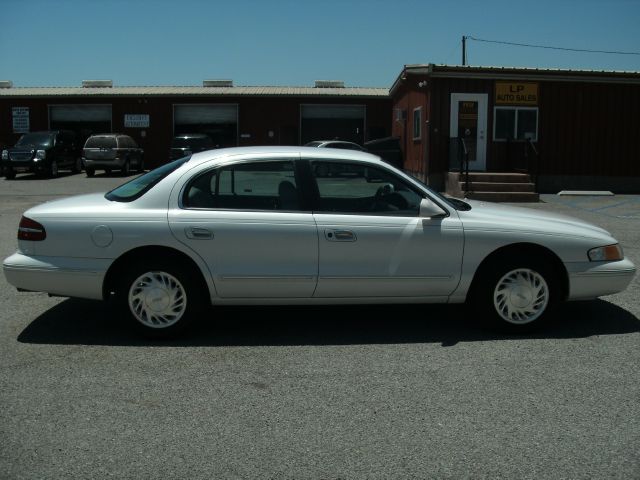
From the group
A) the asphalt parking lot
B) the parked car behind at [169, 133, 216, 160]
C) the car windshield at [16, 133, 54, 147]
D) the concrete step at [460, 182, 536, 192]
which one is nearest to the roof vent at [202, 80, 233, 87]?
the parked car behind at [169, 133, 216, 160]

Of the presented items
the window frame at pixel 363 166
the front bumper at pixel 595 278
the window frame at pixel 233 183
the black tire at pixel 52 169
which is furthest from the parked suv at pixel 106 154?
the front bumper at pixel 595 278

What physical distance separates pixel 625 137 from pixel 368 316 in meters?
17.7

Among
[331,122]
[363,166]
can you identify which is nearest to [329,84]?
[331,122]

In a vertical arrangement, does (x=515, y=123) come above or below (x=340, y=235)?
above

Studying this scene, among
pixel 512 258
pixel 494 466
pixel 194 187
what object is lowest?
pixel 494 466

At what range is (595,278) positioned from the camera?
5.90 metres

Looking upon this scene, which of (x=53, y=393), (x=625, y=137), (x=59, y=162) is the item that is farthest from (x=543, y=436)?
(x=59, y=162)

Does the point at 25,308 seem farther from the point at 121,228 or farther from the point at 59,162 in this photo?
the point at 59,162

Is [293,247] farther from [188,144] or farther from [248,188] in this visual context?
[188,144]

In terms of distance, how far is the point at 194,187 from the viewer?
567 cm

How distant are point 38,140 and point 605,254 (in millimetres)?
27538

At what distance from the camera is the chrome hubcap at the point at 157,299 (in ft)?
18.2

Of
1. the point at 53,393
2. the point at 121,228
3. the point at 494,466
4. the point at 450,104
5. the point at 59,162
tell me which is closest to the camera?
the point at 494,466

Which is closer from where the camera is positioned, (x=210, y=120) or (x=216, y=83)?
(x=210, y=120)
